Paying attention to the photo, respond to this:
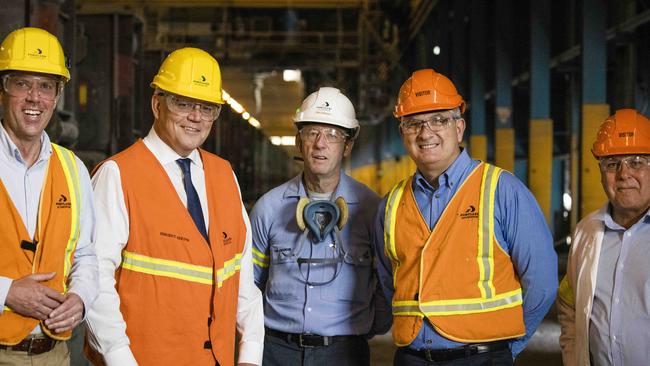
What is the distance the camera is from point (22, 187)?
9.59 ft

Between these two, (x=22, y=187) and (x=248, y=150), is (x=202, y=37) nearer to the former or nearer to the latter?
(x=248, y=150)

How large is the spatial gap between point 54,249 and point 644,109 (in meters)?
11.6

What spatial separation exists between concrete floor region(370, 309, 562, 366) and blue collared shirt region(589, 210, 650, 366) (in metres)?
4.28

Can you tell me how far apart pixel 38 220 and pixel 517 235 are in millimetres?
1864

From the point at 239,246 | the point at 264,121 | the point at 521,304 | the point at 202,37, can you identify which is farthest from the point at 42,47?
the point at 264,121

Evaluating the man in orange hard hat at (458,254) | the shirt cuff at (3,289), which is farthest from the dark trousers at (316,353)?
the shirt cuff at (3,289)

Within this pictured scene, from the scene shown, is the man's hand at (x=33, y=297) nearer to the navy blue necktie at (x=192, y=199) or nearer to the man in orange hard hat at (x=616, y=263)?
the navy blue necktie at (x=192, y=199)

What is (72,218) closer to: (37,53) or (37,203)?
(37,203)

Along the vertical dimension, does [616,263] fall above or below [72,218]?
below

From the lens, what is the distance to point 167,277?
2.93 meters

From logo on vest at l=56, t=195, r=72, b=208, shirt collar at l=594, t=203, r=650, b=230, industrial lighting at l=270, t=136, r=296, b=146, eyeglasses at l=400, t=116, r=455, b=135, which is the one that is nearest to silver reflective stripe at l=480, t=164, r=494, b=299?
eyeglasses at l=400, t=116, r=455, b=135

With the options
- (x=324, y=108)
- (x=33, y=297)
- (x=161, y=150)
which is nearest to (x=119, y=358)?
(x=33, y=297)

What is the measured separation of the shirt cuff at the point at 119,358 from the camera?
2.77 metres

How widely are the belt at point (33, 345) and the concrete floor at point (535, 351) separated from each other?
4720 mm
